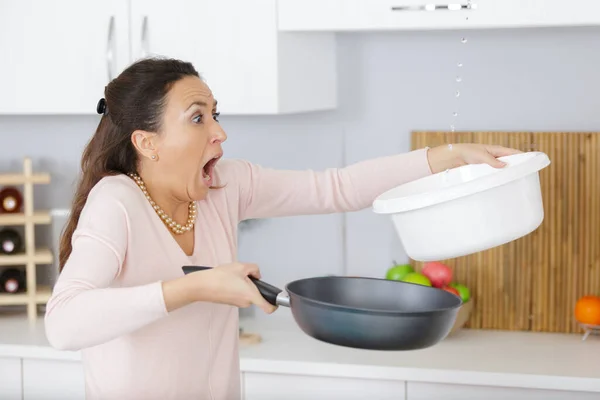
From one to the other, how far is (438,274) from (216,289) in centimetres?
111

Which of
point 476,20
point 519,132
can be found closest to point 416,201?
point 476,20

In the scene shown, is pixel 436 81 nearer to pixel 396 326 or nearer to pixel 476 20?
pixel 476 20

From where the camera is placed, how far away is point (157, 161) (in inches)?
66.9

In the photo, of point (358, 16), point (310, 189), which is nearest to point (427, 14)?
point (358, 16)

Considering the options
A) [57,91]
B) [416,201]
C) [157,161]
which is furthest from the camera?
[57,91]

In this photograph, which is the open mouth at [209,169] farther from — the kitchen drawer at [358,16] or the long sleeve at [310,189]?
the kitchen drawer at [358,16]

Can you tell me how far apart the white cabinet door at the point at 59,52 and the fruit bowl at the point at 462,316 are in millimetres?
1076

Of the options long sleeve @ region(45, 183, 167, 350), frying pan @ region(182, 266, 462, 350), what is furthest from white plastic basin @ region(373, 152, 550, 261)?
long sleeve @ region(45, 183, 167, 350)

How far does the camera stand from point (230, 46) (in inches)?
91.3

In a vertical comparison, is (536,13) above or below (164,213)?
above

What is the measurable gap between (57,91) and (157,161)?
2.87ft

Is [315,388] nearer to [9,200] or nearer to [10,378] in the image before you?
[10,378]

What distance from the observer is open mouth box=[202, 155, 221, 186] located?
1.72 m

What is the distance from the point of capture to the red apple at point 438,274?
2.44 meters
